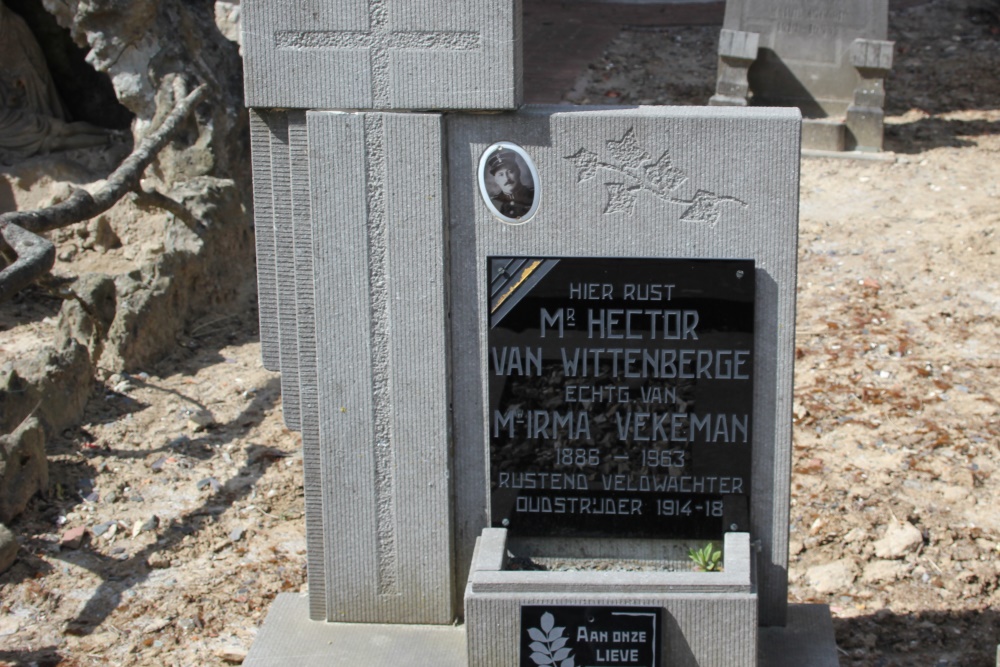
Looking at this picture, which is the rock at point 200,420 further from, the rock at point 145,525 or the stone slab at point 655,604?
the stone slab at point 655,604

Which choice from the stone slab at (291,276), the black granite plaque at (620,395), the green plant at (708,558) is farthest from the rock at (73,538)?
the green plant at (708,558)

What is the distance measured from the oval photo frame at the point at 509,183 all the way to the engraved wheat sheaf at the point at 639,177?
0.14 meters

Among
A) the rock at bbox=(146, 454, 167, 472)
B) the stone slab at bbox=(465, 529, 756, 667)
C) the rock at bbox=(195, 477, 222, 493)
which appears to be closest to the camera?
the stone slab at bbox=(465, 529, 756, 667)

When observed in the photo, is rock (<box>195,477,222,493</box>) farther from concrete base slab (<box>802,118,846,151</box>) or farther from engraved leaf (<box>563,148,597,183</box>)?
concrete base slab (<box>802,118,846,151</box>)

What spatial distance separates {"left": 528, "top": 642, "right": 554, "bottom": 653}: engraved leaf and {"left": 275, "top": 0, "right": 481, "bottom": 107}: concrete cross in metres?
1.73

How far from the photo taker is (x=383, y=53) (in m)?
3.68

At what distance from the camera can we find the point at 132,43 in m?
8.83

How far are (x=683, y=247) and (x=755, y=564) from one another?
104 centimetres

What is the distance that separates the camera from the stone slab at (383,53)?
3641mm

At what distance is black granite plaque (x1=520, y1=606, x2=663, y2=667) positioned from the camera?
11.9 ft

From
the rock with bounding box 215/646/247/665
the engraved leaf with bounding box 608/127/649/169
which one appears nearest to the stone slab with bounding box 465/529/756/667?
the rock with bounding box 215/646/247/665

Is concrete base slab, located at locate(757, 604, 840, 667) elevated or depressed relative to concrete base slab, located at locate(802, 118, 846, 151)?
depressed

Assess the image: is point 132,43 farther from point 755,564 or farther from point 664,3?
point 664,3

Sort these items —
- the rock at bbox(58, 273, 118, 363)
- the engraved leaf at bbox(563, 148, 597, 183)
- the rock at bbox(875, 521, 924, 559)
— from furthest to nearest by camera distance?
the rock at bbox(58, 273, 118, 363)
the rock at bbox(875, 521, 924, 559)
the engraved leaf at bbox(563, 148, 597, 183)
